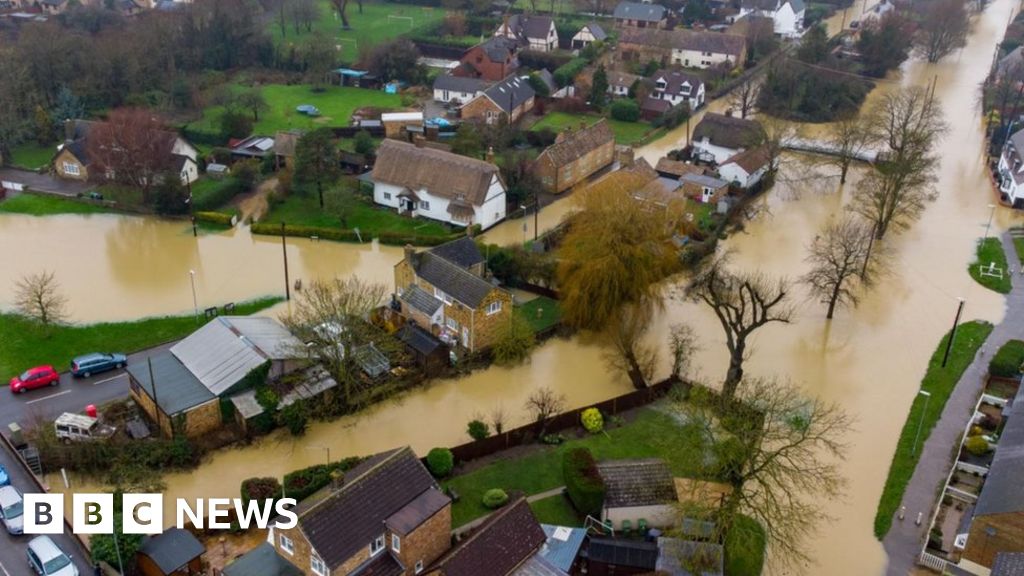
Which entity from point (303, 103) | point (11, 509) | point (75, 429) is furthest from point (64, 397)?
point (303, 103)

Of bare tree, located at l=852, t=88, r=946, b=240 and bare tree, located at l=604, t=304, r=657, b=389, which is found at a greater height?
bare tree, located at l=852, t=88, r=946, b=240

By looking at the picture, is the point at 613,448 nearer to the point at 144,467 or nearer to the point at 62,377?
the point at 144,467

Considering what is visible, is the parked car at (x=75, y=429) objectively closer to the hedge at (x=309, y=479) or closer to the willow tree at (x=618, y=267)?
the hedge at (x=309, y=479)

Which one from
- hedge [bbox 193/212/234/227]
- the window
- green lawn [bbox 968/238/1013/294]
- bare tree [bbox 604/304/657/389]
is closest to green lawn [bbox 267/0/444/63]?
hedge [bbox 193/212/234/227]

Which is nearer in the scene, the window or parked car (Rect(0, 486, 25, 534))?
the window

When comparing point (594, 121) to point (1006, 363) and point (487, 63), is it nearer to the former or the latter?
point (487, 63)

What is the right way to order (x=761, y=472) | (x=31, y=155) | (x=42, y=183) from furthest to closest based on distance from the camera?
1. (x=31, y=155)
2. (x=42, y=183)
3. (x=761, y=472)

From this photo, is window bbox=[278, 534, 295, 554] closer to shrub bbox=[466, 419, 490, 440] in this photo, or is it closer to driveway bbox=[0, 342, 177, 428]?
shrub bbox=[466, 419, 490, 440]
